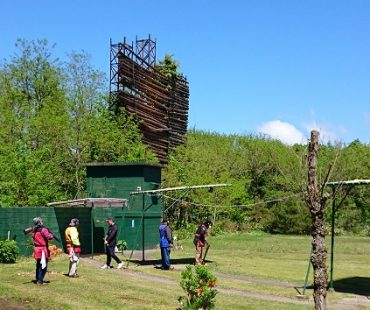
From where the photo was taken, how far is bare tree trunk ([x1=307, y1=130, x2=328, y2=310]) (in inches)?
391

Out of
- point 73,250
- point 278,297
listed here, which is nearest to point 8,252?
point 73,250

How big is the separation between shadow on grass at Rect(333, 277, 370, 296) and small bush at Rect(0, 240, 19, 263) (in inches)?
466

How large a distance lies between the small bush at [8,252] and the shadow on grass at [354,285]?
1185 centimetres

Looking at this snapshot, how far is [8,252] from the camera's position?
70.5ft

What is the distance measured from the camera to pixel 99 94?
4016cm

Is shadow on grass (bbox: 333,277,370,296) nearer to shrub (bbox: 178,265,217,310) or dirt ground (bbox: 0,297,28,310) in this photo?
shrub (bbox: 178,265,217,310)

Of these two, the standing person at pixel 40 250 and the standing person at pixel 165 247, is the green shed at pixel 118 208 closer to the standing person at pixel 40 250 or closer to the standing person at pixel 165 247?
the standing person at pixel 165 247

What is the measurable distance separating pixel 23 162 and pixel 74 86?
38.2 feet

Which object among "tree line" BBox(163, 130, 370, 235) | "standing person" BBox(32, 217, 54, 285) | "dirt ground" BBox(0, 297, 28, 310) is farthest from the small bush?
"tree line" BBox(163, 130, 370, 235)

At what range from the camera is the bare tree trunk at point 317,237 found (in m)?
9.93

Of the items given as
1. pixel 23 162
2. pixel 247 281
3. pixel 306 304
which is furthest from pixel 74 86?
pixel 306 304

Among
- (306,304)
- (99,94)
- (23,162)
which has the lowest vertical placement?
(306,304)

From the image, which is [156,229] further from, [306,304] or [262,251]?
[306,304]

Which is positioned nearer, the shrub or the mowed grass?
the shrub
